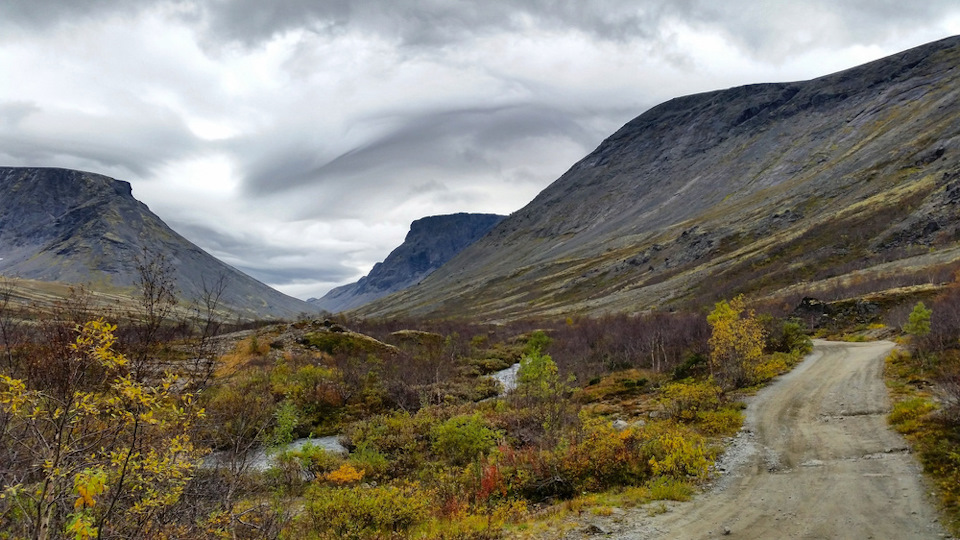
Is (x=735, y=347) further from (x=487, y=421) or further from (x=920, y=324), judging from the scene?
(x=487, y=421)

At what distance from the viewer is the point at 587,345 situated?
174 feet

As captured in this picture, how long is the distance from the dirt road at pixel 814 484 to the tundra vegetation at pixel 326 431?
3.61 feet

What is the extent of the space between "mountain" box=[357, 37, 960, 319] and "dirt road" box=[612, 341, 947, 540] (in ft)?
182

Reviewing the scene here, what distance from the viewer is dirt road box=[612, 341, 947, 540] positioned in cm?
984

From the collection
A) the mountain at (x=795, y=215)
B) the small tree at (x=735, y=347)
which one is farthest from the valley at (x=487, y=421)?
the mountain at (x=795, y=215)

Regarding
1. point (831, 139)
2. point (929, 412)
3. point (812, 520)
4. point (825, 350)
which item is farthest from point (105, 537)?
point (831, 139)

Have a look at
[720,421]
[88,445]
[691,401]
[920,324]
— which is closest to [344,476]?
[88,445]

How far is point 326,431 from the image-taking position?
24312 millimetres

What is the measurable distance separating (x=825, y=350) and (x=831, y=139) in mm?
153608

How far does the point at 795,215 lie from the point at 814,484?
385 ft

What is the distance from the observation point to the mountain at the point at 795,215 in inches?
3103

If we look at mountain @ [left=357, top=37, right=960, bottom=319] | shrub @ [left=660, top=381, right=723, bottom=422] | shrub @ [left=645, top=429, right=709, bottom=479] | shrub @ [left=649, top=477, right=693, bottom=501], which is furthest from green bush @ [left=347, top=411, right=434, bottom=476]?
mountain @ [left=357, top=37, right=960, bottom=319]

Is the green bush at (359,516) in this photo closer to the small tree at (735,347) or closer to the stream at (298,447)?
the stream at (298,447)

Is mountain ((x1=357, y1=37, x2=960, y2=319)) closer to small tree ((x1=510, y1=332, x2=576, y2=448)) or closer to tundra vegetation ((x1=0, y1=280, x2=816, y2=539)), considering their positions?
tundra vegetation ((x1=0, y1=280, x2=816, y2=539))
